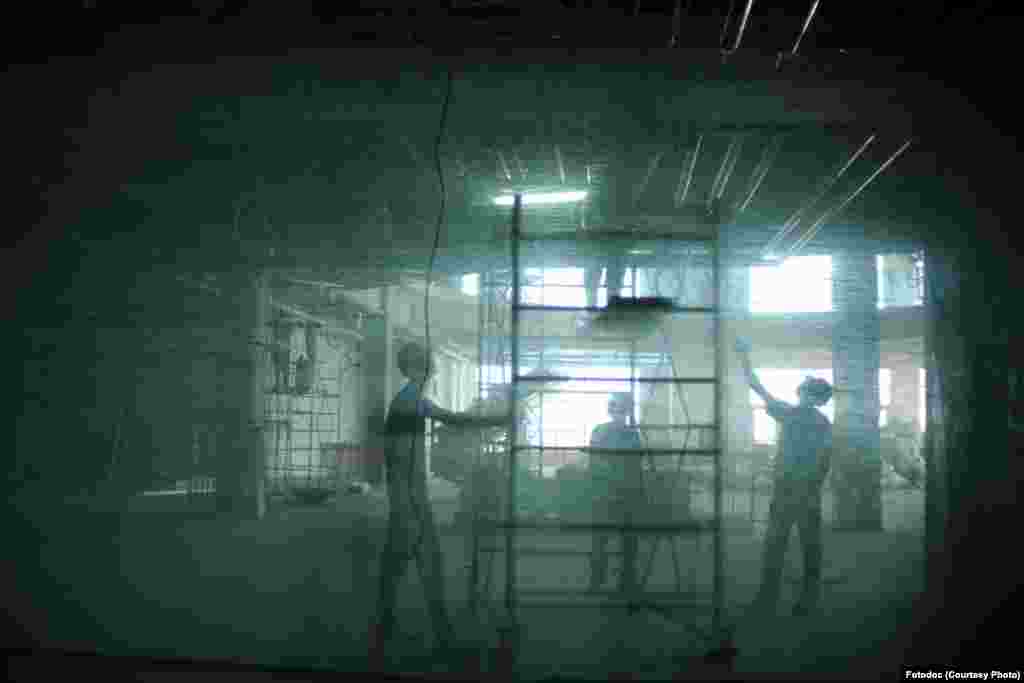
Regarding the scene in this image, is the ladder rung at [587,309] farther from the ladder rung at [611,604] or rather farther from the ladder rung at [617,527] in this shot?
the ladder rung at [611,604]

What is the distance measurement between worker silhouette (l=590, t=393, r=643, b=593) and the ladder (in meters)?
0.02

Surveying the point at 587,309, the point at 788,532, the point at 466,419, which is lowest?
the point at 788,532

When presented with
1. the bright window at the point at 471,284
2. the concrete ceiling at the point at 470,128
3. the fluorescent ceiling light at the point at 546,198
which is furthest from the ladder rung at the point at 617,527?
the fluorescent ceiling light at the point at 546,198

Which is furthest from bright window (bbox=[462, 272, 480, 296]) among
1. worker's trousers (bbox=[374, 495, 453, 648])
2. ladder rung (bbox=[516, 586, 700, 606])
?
ladder rung (bbox=[516, 586, 700, 606])

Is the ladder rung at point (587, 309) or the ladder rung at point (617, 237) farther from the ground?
the ladder rung at point (617, 237)

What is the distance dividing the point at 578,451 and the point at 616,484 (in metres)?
0.23

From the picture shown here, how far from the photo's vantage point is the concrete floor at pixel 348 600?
11.9ft

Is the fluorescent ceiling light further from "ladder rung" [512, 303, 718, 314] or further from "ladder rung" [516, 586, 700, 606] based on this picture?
"ladder rung" [516, 586, 700, 606]

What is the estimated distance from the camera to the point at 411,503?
3777 mm

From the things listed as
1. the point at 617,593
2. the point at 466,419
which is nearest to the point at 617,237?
the point at 466,419

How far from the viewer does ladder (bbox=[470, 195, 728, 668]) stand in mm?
3613

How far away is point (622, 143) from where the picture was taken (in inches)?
150

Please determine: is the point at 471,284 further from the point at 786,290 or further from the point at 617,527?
the point at 786,290

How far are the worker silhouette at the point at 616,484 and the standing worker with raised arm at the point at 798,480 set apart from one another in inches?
22.4
